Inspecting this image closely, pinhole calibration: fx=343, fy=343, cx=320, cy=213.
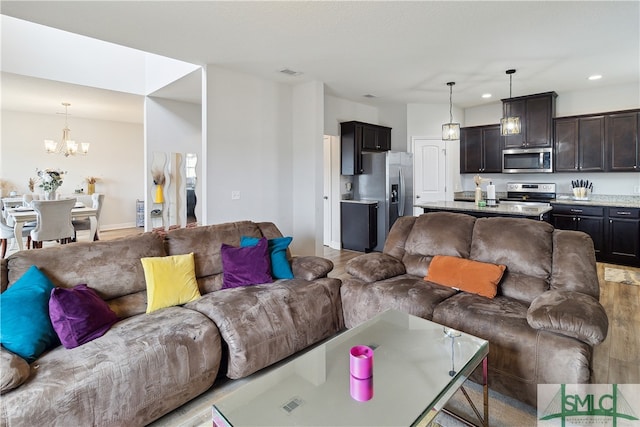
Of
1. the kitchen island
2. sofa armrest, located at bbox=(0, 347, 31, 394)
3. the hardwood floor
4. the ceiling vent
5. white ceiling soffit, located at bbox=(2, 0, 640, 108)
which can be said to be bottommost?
the hardwood floor

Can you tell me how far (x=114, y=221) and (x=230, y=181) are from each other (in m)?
5.69

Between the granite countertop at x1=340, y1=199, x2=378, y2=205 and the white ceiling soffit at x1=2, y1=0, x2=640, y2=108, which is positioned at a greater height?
the white ceiling soffit at x1=2, y1=0, x2=640, y2=108

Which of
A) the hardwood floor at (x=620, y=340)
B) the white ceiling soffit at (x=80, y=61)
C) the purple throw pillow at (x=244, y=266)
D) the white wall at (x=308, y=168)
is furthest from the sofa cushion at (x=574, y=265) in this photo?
the white ceiling soffit at (x=80, y=61)

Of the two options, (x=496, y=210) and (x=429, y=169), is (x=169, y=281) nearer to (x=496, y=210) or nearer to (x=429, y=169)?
(x=496, y=210)

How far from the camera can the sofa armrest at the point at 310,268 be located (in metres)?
3.06

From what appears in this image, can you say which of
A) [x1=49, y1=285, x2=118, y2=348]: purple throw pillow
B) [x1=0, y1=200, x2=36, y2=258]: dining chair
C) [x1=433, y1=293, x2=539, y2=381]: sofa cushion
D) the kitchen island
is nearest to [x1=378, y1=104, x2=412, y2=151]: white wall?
the kitchen island

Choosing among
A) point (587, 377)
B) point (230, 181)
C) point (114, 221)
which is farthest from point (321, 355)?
point (114, 221)

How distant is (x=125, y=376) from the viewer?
1.73 meters

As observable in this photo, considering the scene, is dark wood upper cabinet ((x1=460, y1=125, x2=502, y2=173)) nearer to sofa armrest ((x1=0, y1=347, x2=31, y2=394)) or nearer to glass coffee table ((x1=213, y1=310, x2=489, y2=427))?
glass coffee table ((x1=213, y1=310, x2=489, y2=427))

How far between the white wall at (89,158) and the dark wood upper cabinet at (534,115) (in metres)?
8.54

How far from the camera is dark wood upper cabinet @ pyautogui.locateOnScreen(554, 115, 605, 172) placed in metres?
5.41

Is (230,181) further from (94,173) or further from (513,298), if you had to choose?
(94,173)

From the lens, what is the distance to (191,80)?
4.82 metres

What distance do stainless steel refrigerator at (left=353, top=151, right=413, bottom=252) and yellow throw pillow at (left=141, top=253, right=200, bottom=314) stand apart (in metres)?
4.16
